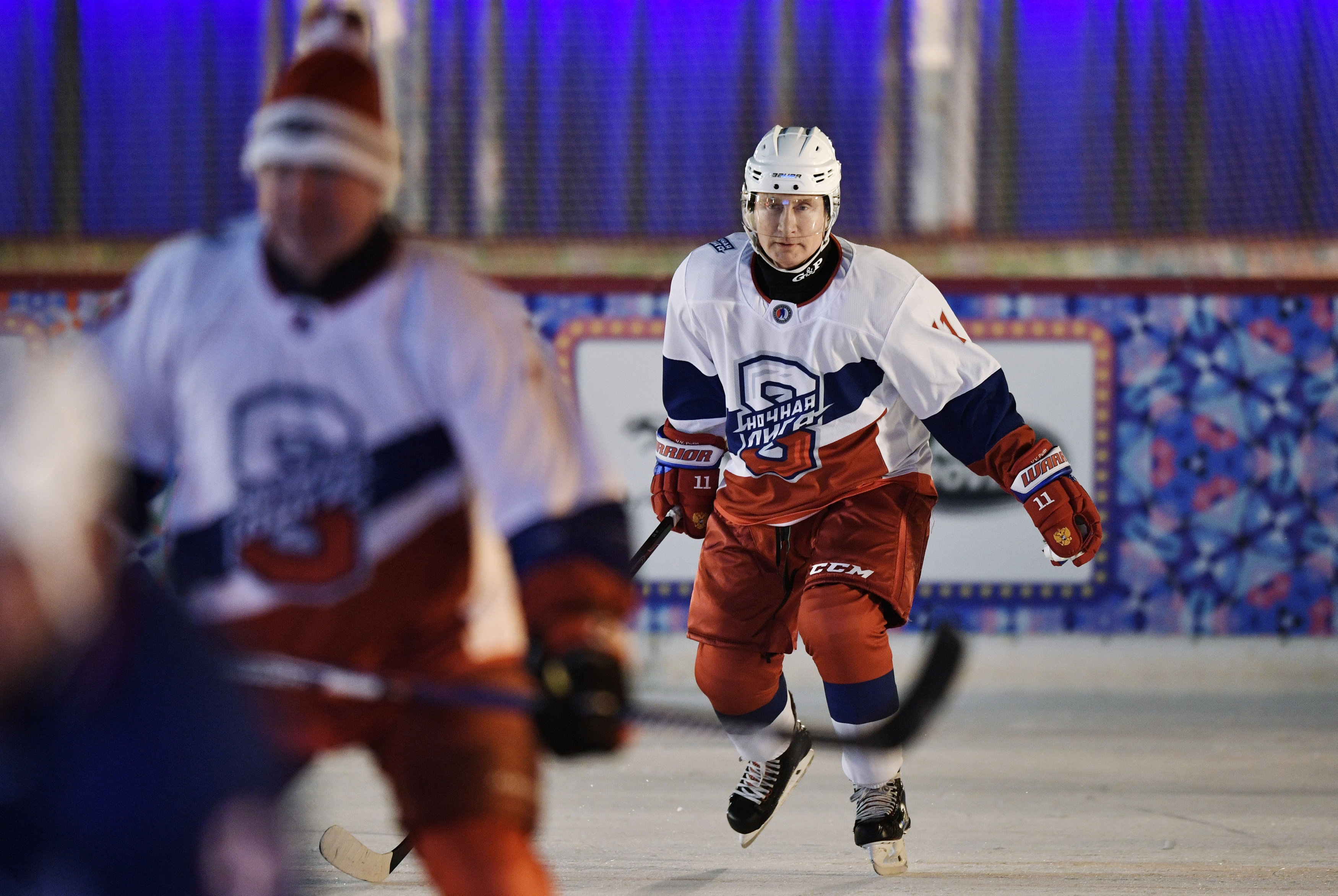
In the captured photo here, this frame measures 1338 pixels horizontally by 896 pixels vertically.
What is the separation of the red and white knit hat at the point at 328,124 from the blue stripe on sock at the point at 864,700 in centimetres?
152

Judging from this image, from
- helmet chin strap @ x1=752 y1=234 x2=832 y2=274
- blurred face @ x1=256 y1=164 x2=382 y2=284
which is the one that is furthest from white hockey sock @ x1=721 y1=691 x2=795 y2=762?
blurred face @ x1=256 y1=164 x2=382 y2=284

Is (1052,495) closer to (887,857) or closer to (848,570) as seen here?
(848,570)

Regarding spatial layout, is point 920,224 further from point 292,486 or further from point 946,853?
point 292,486

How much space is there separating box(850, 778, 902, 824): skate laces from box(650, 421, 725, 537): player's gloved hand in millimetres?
631

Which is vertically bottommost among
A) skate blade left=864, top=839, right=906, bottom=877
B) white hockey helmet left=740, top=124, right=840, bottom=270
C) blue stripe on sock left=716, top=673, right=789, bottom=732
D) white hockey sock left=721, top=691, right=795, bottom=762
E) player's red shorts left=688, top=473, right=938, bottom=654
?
skate blade left=864, top=839, right=906, bottom=877

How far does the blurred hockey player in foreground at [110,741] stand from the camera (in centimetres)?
129

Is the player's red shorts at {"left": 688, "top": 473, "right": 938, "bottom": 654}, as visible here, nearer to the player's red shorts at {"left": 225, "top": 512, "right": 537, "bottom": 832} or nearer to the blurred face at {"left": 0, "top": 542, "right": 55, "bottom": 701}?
the player's red shorts at {"left": 225, "top": 512, "right": 537, "bottom": 832}

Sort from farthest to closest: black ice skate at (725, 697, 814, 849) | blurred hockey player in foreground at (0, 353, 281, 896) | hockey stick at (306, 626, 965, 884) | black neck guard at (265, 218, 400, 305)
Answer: black ice skate at (725, 697, 814, 849) < hockey stick at (306, 626, 965, 884) < black neck guard at (265, 218, 400, 305) < blurred hockey player in foreground at (0, 353, 281, 896)

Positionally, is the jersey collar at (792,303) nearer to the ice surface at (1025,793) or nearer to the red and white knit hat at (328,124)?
the ice surface at (1025,793)

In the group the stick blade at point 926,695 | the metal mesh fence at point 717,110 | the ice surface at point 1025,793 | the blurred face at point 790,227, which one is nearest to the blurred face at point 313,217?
the ice surface at point 1025,793

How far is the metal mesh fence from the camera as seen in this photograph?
528 cm

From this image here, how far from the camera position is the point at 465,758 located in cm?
157

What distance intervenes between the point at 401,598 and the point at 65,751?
402 mm

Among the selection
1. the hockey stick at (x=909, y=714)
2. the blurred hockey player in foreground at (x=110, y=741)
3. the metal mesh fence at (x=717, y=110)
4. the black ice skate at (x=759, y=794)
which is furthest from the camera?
the metal mesh fence at (x=717, y=110)
